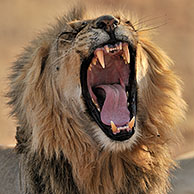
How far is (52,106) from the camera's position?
3938mm

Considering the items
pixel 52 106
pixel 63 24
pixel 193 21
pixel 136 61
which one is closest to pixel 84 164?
pixel 52 106

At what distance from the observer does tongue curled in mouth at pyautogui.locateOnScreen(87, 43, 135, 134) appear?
Result: 378 centimetres

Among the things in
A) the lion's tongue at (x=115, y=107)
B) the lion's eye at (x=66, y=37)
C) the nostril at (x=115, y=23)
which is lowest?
the lion's tongue at (x=115, y=107)

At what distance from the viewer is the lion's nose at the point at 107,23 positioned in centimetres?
365

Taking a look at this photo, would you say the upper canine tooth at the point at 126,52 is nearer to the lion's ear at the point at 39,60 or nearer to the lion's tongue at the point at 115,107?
the lion's tongue at the point at 115,107

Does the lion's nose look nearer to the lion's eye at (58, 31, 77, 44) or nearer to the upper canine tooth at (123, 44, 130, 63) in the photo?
the upper canine tooth at (123, 44, 130, 63)

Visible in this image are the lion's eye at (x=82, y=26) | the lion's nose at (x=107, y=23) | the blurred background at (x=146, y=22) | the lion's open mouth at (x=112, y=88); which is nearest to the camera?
the lion's nose at (x=107, y=23)

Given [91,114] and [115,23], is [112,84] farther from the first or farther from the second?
[115,23]

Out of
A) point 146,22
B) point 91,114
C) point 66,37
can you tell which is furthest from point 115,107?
point 146,22

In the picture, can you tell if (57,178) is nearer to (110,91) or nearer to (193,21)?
(110,91)

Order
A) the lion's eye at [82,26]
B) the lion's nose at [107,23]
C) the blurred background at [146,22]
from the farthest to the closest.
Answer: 1. the blurred background at [146,22]
2. the lion's eye at [82,26]
3. the lion's nose at [107,23]

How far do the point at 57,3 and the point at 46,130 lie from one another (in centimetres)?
1005

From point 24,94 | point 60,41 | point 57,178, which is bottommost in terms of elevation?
Answer: point 57,178

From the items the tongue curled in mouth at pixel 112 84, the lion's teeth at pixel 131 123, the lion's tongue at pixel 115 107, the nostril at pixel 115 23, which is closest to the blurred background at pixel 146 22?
the tongue curled in mouth at pixel 112 84
